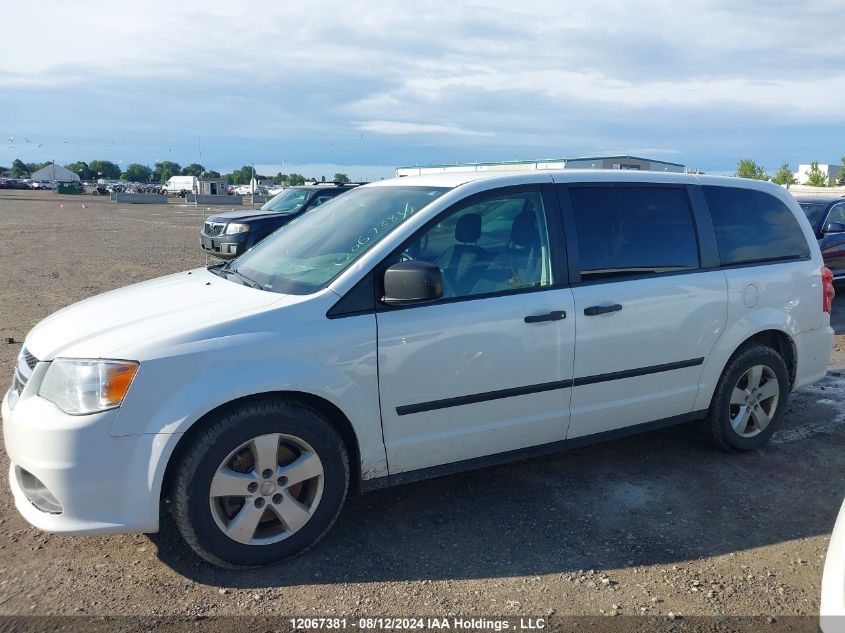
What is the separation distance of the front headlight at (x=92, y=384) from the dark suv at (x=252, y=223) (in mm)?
9209

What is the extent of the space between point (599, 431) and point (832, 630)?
2059 millimetres

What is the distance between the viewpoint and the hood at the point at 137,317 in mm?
3172

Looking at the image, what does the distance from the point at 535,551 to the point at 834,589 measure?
1.55m

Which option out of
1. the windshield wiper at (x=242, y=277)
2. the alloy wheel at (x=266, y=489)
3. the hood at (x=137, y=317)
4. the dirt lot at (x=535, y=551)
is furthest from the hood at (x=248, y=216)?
the alloy wheel at (x=266, y=489)

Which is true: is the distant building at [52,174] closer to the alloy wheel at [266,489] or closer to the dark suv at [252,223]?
the dark suv at [252,223]

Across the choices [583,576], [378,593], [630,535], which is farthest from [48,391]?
[630,535]

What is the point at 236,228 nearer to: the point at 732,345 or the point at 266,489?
the point at 732,345

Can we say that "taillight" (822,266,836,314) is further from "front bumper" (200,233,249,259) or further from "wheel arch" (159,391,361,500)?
"front bumper" (200,233,249,259)

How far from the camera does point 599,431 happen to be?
4.23 m

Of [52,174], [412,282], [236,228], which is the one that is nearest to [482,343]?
[412,282]

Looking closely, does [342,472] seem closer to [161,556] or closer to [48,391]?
[161,556]

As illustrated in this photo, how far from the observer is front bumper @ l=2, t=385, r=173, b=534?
300 centimetres

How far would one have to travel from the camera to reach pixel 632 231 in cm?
434

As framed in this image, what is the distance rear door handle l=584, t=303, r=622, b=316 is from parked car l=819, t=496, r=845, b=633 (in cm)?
179
